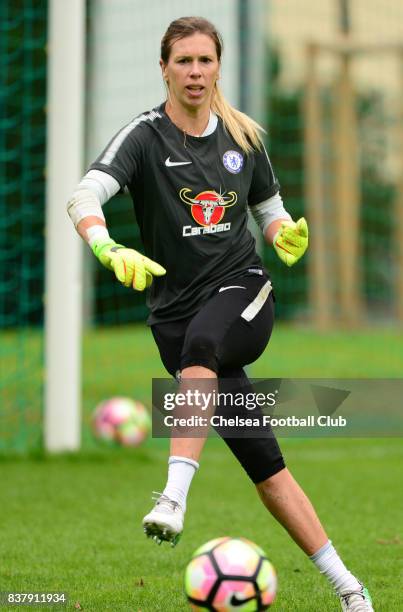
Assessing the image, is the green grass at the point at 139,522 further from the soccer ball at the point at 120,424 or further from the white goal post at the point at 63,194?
the white goal post at the point at 63,194

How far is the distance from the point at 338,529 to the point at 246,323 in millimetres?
2595

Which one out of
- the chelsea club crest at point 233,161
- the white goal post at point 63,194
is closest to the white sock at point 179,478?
the chelsea club crest at point 233,161

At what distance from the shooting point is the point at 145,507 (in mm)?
7324

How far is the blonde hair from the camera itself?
4.36m

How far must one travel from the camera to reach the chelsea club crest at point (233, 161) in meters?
4.43

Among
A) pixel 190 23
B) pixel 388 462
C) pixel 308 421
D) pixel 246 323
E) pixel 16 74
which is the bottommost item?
pixel 388 462

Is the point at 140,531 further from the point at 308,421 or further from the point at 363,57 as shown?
the point at 363,57

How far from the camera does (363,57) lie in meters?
14.8

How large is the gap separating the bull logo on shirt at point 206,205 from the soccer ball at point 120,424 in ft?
18.3

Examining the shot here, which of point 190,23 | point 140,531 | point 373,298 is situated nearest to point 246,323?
point 190,23

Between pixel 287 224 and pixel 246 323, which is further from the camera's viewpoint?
pixel 287 224

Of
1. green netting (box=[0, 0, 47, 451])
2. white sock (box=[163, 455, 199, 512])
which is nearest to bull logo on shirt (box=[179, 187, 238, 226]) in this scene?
white sock (box=[163, 455, 199, 512])

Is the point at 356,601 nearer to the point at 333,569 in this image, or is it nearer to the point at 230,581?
the point at 333,569

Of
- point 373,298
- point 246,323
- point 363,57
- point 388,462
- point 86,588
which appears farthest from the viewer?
point 373,298
